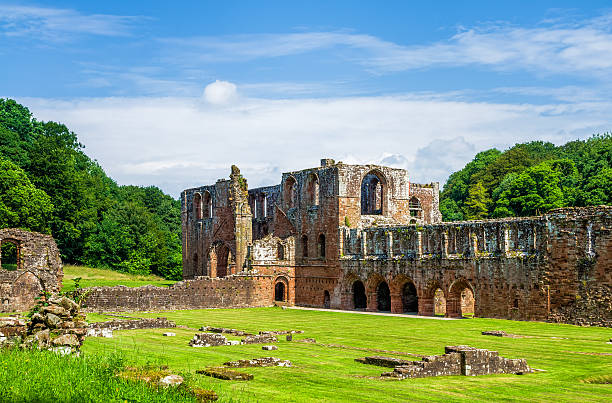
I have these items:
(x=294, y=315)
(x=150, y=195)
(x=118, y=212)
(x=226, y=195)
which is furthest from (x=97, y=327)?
(x=150, y=195)

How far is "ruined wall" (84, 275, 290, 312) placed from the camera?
140ft

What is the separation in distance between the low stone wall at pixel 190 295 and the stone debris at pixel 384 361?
23.2 meters

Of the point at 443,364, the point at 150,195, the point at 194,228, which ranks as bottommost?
the point at 443,364

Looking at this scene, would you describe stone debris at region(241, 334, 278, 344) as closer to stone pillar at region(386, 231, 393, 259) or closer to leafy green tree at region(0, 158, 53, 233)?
stone pillar at region(386, 231, 393, 259)

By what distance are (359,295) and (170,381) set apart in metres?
34.5

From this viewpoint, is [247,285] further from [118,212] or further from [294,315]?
[118,212]

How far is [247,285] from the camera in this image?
5016 cm

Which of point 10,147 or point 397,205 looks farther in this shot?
point 10,147

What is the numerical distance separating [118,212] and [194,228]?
56.0 feet

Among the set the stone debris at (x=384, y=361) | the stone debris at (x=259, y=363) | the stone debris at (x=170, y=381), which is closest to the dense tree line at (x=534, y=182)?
the stone debris at (x=384, y=361)

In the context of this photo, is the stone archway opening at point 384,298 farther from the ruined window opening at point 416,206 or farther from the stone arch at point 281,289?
the ruined window opening at point 416,206

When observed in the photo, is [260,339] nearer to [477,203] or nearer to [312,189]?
[312,189]

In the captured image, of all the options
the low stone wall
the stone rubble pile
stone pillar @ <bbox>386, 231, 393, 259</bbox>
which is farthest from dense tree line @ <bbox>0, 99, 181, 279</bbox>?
the stone rubble pile

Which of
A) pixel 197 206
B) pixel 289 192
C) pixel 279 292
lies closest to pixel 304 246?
pixel 279 292
